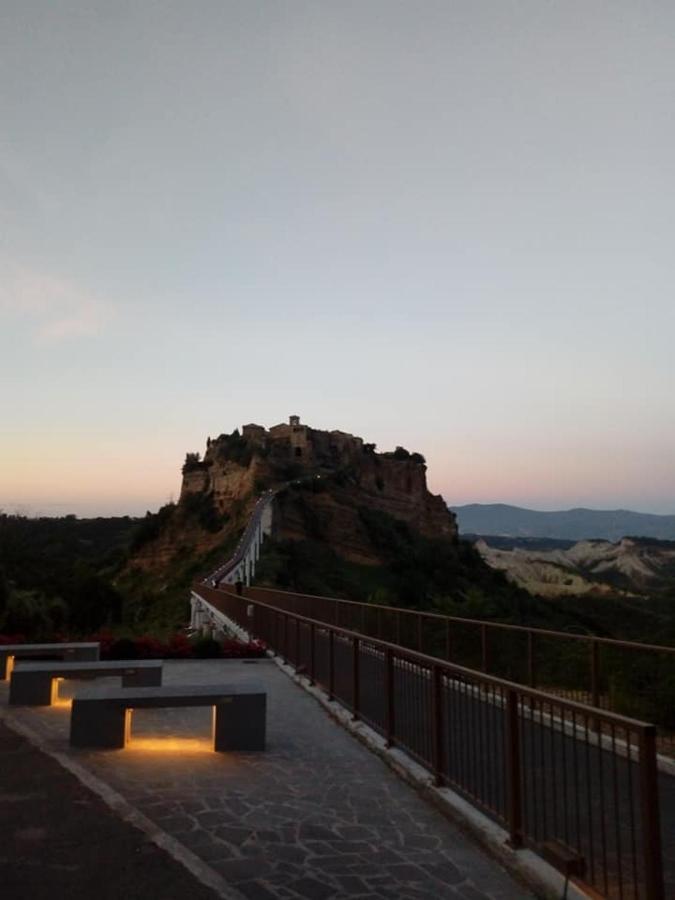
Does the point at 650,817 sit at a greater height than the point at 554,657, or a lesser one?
greater

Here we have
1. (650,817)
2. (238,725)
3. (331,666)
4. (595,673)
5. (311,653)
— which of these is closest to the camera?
(650,817)

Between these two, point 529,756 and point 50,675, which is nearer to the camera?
point 529,756

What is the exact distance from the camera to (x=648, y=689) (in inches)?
351

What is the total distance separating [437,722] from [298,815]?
132 cm

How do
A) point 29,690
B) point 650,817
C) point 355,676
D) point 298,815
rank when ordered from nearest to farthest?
1. point 650,817
2. point 298,815
3. point 355,676
4. point 29,690

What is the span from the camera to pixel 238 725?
26.1 feet

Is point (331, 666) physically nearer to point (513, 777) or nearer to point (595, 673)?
point (595, 673)

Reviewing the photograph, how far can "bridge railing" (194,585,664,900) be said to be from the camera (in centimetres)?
414

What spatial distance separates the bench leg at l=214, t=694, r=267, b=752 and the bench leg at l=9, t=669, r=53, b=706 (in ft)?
11.6

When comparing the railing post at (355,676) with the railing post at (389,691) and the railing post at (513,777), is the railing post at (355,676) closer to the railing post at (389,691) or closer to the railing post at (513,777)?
the railing post at (389,691)

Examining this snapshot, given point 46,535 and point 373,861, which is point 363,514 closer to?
point 46,535

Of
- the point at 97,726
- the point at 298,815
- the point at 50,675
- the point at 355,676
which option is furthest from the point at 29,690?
the point at 298,815

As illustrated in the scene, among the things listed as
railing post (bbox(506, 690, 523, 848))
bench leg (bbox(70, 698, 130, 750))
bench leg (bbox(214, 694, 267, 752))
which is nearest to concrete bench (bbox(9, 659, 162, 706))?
bench leg (bbox(70, 698, 130, 750))

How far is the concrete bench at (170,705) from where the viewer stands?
25.6 ft
